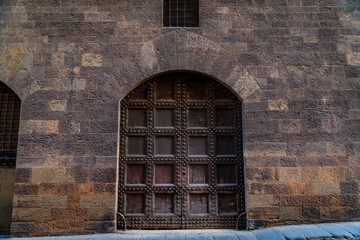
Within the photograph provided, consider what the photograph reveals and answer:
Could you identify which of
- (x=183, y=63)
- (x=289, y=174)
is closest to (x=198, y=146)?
(x=183, y=63)

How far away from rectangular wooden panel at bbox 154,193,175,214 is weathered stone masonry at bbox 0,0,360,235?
67 cm

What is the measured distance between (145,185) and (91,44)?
241 centimetres

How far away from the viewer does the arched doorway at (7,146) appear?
4.68m

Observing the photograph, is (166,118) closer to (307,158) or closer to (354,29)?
(307,158)

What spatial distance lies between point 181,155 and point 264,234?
166cm

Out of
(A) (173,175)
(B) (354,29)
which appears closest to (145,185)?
(A) (173,175)

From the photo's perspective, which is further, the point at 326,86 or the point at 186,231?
the point at 326,86

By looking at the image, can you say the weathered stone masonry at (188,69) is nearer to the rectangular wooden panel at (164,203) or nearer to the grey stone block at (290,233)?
the grey stone block at (290,233)

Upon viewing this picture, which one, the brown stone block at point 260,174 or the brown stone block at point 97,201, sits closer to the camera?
the brown stone block at point 97,201

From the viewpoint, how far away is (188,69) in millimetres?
4805

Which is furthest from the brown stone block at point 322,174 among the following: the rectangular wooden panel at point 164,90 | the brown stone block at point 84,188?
the brown stone block at point 84,188

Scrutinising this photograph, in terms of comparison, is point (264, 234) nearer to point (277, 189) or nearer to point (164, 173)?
point (277, 189)

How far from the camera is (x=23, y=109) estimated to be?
4664mm

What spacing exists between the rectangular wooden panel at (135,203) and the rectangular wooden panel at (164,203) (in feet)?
0.70
